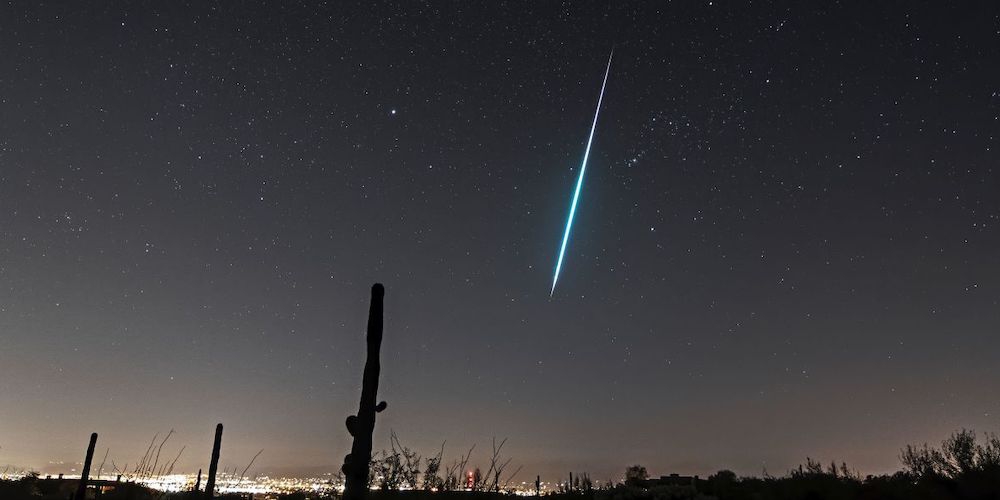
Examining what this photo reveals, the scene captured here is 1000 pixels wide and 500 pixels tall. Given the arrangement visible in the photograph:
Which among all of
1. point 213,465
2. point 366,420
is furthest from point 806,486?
point 213,465

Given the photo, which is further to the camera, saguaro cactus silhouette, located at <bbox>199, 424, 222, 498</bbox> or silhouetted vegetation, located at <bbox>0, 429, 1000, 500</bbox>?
saguaro cactus silhouette, located at <bbox>199, 424, 222, 498</bbox>

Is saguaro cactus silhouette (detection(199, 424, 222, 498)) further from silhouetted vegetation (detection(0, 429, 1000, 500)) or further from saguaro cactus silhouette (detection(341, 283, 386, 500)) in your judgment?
saguaro cactus silhouette (detection(341, 283, 386, 500))

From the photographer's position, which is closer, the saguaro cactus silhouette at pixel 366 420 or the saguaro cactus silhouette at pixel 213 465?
the saguaro cactus silhouette at pixel 366 420

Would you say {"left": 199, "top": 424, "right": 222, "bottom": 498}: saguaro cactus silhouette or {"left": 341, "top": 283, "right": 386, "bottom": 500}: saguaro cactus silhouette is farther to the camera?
{"left": 199, "top": 424, "right": 222, "bottom": 498}: saguaro cactus silhouette

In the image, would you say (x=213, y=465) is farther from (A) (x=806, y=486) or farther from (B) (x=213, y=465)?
(A) (x=806, y=486)

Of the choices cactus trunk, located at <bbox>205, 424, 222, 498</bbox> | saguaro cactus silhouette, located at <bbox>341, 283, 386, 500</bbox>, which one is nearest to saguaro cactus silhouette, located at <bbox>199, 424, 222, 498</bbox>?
cactus trunk, located at <bbox>205, 424, 222, 498</bbox>

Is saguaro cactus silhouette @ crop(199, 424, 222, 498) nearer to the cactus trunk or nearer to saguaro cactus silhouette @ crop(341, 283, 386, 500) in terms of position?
the cactus trunk

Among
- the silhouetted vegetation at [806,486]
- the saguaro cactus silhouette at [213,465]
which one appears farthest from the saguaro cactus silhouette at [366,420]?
the saguaro cactus silhouette at [213,465]

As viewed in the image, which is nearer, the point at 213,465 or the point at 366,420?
the point at 366,420

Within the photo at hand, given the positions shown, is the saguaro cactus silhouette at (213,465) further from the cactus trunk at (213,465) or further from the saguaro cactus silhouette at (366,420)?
the saguaro cactus silhouette at (366,420)
